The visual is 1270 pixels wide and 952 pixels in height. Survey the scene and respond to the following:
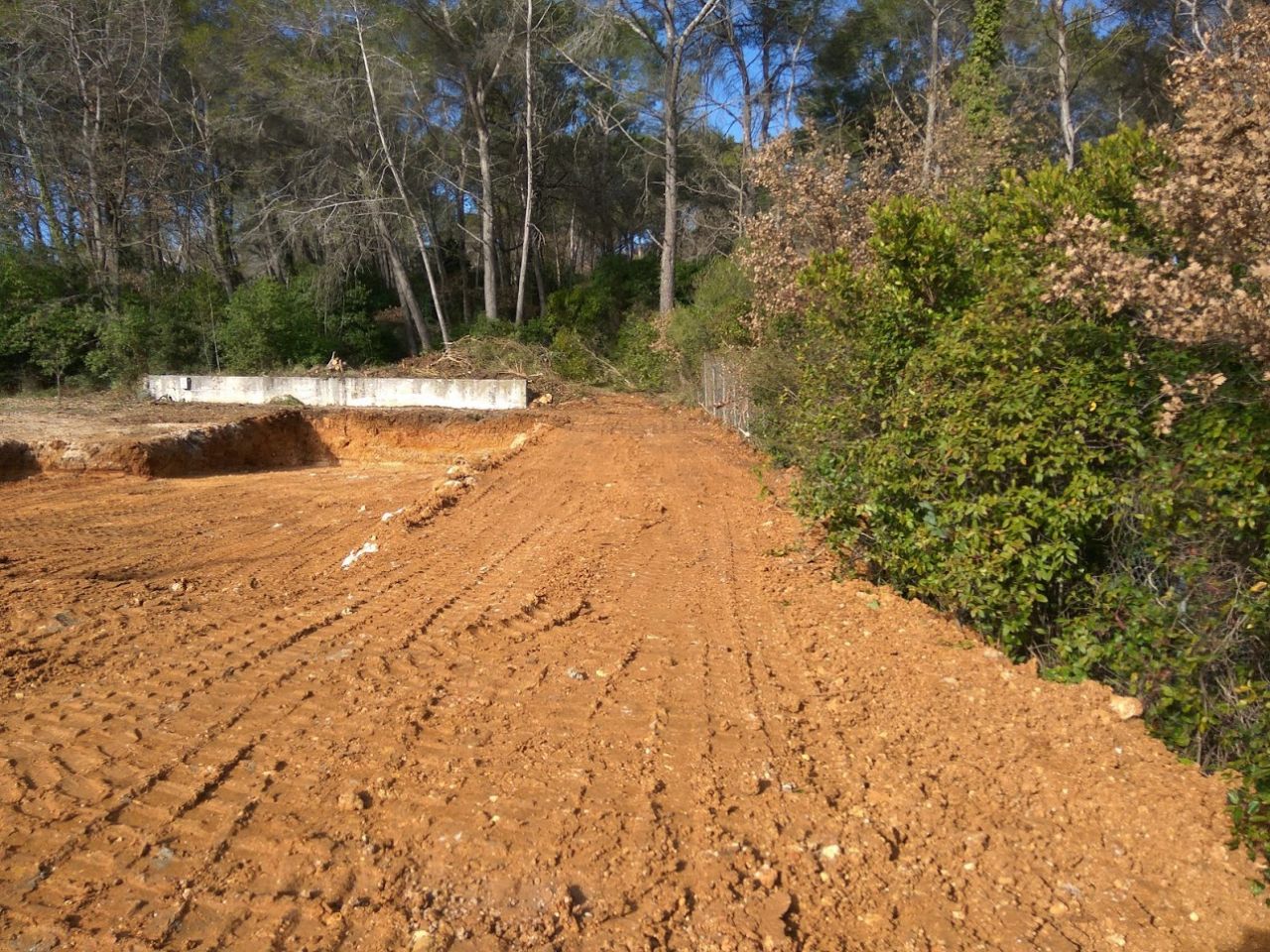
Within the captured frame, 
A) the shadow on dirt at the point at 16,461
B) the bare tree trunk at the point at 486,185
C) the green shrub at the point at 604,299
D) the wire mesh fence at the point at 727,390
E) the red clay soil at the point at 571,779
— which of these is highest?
the bare tree trunk at the point at 486,185

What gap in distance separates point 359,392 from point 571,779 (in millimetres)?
18897

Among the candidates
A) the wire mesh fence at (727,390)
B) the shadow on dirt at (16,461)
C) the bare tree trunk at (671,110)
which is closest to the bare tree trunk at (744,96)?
the bare tree trunk at (671,110)

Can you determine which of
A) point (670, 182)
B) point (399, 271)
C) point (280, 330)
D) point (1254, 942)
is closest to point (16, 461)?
point (280, 330)

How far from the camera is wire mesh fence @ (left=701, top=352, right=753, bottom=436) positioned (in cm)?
1418

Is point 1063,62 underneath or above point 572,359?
above

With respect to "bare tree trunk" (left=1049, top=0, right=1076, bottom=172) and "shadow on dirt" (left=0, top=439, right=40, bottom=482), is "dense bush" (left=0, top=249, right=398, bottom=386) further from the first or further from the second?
"bare tree trunk" (left=1049, top=0, right=1076, bottom=172)

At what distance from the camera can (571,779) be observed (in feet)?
11.5

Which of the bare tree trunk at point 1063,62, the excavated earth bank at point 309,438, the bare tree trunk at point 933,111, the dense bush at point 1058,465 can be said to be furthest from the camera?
the bare tree trunk at point 1063,62

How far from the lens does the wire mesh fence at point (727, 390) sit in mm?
14180

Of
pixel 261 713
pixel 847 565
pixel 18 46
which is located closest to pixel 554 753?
pixel 261 713

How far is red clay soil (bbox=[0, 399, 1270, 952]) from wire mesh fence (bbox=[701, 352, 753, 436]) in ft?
25.9

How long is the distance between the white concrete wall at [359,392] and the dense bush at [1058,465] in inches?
602

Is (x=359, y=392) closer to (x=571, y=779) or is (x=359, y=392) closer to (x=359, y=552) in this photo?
(x=359, y=552)

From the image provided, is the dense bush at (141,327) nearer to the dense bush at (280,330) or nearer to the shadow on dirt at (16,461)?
the dense bush at (280,330)
